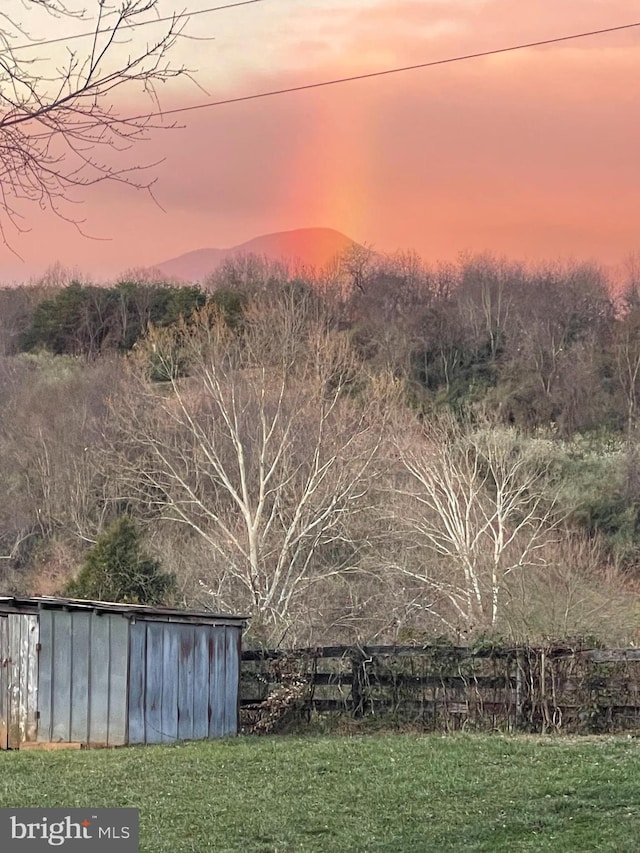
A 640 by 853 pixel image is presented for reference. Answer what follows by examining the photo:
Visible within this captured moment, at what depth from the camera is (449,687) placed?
17.2m

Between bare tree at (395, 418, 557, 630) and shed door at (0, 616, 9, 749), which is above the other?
bare tree at (395, 418, 557, 630)

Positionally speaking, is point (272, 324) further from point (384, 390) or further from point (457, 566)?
point (457, 566)

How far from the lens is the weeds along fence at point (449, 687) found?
1634cm

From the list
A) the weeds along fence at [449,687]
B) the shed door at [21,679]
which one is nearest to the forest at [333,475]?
the weeds along fence at [449,687]

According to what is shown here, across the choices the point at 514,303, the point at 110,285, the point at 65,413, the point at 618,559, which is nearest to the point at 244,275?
the point at 110,285

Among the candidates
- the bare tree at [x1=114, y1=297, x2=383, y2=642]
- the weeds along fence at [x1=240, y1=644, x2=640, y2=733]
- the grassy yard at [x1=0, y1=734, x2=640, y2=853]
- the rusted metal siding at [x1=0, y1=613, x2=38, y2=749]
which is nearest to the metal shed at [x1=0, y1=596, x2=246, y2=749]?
the rusted metal siding at [x1=0, y1=613, x2=38, y2=749]

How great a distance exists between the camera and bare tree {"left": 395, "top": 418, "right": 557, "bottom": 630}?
27.0m

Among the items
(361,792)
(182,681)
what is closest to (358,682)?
(182,681)

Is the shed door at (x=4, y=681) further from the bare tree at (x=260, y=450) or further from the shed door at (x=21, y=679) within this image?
the bare tree at (x=260, y=450)

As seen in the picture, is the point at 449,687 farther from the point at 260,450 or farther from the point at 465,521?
the point at 260,450

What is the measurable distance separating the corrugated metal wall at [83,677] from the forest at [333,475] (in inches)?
169

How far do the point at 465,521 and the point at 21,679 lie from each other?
48.7ft

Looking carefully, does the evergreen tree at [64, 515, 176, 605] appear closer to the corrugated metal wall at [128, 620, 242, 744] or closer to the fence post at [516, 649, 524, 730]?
the corrugated metal wall at [128, 620, 242, 744]

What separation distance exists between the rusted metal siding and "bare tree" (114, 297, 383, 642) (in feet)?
33.2
